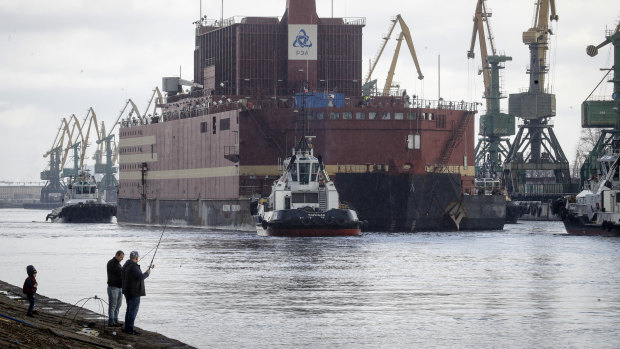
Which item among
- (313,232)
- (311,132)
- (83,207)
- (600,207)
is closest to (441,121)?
(311,132)

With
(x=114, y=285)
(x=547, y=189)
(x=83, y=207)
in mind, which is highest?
(x=547, y=189)

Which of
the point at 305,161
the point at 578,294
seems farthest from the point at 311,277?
the point at 305,161

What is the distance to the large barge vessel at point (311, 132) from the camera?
315 ft

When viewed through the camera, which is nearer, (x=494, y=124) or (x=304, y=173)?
(x=304, y=173)

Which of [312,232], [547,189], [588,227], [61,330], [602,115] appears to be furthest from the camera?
[547,189]

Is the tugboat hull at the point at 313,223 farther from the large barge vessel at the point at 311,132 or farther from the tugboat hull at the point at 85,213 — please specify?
the tugboat hull at the point at 85,213

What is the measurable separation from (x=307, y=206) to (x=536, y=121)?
3635 inches

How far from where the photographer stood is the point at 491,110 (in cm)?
17575

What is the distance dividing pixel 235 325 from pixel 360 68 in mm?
83604

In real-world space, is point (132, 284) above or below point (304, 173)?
below

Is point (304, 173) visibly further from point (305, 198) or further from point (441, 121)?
point (441, 121)

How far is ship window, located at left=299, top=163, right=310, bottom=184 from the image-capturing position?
8069cm

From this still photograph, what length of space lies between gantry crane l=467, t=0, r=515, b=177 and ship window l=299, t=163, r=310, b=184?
9305 cm

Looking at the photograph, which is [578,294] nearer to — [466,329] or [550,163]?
[466,329]
